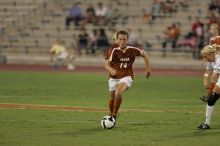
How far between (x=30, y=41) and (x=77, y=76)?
1035 centimetres

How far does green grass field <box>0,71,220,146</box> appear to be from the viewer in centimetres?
1238

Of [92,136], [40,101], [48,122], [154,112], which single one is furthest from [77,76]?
[92,136]

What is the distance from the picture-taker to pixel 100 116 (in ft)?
52.5

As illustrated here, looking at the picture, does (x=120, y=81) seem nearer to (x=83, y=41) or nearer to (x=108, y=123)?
(x=108, y=123)

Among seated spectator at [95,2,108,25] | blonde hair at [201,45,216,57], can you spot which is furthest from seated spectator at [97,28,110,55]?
blonde hair at [201,45,216,57]

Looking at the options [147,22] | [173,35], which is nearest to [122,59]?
[173,35]

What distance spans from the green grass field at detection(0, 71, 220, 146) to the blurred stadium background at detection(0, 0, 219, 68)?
27.4 feet

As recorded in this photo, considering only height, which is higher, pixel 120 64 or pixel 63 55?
pixel 120 64

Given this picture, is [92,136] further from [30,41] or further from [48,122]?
[30,41]

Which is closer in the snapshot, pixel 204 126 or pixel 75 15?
pixel 204 126

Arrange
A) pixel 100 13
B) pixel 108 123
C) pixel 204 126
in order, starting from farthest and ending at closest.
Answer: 1. pixel 100 13
2. pixel 108 123
3. pixel 204 126

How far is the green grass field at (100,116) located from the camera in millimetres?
12383

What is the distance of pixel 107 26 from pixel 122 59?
79.2 ft

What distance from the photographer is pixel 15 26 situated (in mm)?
40438
